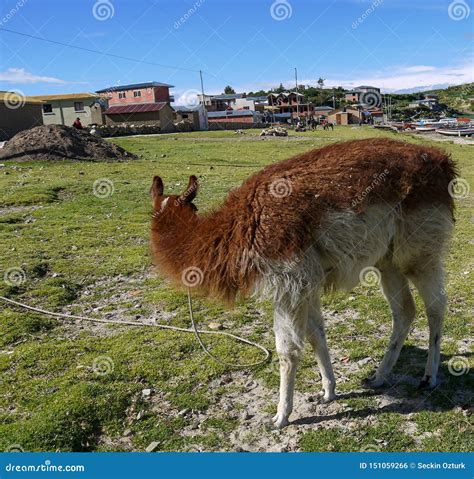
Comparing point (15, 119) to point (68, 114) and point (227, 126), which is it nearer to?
point (68, 114)

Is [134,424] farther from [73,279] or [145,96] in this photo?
[145,96]

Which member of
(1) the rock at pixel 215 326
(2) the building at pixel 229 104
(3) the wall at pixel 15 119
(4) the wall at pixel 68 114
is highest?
(2) the building at pixel 229 104

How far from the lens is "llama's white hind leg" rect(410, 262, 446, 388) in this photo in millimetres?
4777

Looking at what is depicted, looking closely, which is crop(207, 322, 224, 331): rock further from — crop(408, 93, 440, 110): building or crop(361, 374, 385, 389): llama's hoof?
crop(408, 93, 440, 110): building

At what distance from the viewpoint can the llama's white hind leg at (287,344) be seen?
163 inches

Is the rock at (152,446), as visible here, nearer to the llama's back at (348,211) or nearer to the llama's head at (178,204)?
the llama's back at (348,211)

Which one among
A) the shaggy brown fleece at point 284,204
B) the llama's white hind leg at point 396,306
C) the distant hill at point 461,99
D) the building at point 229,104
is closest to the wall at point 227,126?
the building at point 229,104

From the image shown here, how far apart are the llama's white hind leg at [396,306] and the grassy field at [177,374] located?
236 mm

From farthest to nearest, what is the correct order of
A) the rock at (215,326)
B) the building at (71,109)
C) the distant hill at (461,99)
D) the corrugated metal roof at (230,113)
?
the distant hill at (461,99), the corrugated metal roof at (230,113), the building at (71,109), the rock at (215,326)

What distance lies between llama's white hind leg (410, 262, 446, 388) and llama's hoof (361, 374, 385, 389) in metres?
0.37

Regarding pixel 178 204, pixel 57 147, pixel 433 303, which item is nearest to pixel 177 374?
pixel 178 204

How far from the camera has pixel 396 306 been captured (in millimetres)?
5121

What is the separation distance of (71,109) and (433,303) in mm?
67068

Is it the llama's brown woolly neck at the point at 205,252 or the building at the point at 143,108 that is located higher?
the building at the point at 143,108
